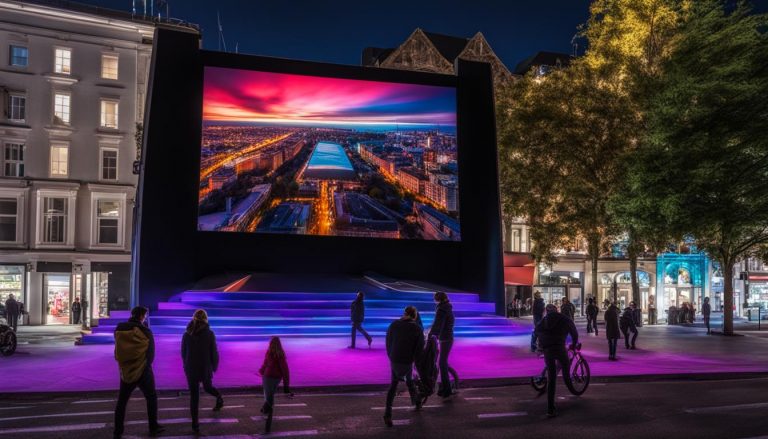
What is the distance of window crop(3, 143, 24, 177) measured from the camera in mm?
38906

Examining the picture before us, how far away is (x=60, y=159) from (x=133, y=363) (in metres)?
34.6

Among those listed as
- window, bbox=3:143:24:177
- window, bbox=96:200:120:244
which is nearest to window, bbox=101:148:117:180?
window, bbox=96:200:120:244

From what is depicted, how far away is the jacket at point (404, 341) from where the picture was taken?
10.6 m

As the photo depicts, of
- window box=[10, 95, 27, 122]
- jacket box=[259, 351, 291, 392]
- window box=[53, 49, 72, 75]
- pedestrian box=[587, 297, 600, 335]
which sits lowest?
pedestrian box=[587, 297, 600, 335]

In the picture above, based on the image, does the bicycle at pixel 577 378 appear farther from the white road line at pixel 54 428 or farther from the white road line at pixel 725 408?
the white road line at pixel 54 428

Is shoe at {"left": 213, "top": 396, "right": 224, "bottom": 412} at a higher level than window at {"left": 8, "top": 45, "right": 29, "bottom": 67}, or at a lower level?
lower

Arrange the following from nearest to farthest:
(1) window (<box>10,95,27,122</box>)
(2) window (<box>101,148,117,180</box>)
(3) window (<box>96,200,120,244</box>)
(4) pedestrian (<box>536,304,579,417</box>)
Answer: (4) pedestrian (<box>536,304,579,417</box>)
(1) window (<box>10,95,27,122</box>)
(3) window (<box>96,200,120,244</box>)
(2) window (<box>101,148,117,180</box>)

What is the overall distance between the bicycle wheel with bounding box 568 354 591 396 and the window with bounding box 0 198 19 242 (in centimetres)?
3421

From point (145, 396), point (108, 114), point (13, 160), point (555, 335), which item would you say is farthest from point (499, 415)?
point (108, 114)

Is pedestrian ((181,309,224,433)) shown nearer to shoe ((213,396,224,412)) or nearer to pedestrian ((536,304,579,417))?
shoe ((213,396,224,412))

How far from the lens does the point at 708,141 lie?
26188 millimetres

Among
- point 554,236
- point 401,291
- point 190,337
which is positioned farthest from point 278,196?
point 190,337

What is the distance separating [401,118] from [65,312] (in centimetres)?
2316

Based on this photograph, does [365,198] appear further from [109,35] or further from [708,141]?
[109,35]
